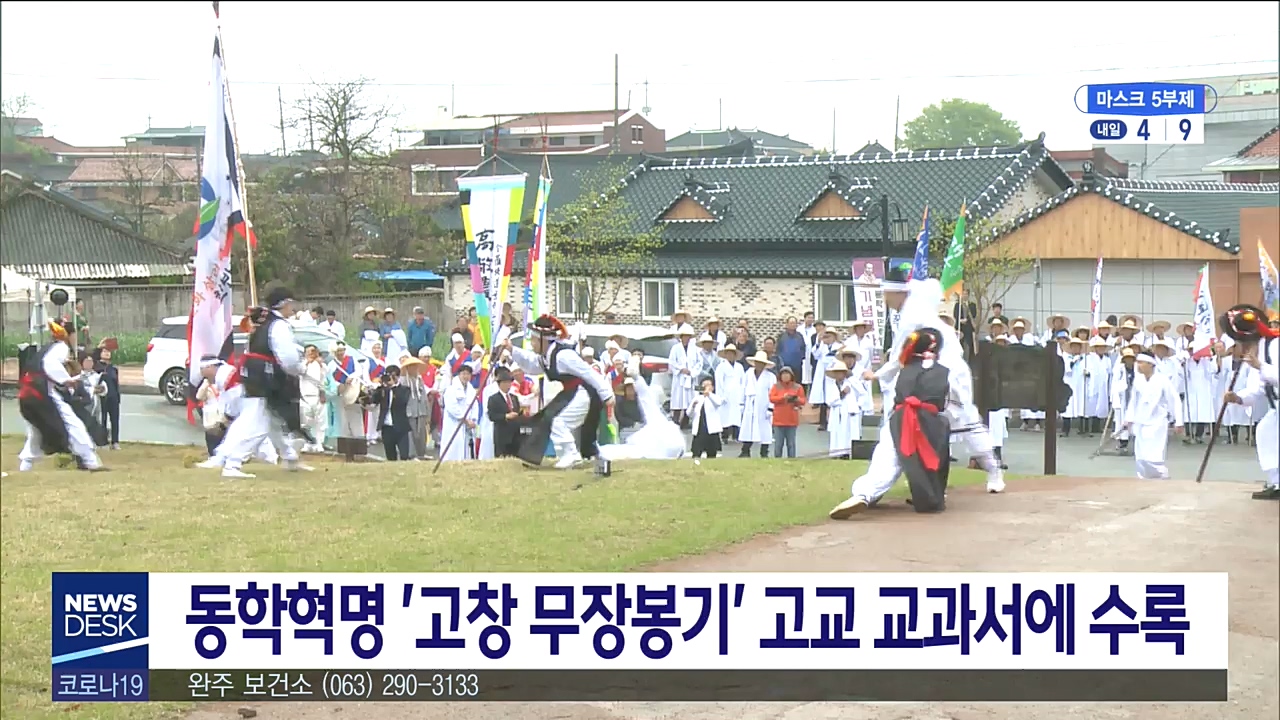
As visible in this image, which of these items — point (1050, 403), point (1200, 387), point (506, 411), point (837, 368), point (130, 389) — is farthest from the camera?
point (130, 389)

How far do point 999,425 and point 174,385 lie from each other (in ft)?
27.6

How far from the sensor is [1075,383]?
10.5 m

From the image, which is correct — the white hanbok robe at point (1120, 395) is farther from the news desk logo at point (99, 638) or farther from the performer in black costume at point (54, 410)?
the performer in black costume at point (54, 410)

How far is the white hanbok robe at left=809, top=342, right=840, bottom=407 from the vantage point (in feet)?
38.0

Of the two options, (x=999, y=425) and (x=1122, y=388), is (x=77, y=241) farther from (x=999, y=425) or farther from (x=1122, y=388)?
(x=1122, y=388)

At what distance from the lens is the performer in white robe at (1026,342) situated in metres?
9.05

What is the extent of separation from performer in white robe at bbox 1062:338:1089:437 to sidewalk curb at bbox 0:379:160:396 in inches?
342

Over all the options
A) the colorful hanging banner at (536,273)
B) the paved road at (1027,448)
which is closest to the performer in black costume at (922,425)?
the paved road at (1027,448)

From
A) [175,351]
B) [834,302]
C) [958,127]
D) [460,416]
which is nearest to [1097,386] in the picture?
[834,302]

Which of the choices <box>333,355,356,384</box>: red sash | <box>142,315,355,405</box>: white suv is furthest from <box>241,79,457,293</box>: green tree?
<box>333,355,356,384</box>: red sash

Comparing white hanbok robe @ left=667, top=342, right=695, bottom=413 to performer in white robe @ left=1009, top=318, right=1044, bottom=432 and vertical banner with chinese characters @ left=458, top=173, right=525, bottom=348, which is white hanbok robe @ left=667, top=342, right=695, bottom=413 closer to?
vertical banner with chinese characters @ left=458, top=173, right=525, bottom=348

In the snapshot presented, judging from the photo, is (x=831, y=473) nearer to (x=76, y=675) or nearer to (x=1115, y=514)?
(x=1115, y=514)

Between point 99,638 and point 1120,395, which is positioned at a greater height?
point 1120,395

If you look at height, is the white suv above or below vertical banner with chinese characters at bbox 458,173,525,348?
below
